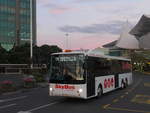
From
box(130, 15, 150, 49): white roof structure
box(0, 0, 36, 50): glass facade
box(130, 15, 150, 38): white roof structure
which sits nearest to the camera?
box(0, 0, 36, 50): glass facade

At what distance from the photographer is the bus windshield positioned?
43.7ft

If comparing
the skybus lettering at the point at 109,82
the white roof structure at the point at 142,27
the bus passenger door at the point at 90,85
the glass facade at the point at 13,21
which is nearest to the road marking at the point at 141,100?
the skybus lettering at the point at 109,82

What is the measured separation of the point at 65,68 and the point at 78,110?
274cm

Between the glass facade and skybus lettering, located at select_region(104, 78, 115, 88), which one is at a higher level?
the glass facade

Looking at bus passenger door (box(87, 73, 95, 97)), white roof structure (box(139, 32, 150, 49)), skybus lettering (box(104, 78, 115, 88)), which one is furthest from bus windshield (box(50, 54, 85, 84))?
white roof structure (box(139, 32, 150, 49))

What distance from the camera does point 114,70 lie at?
1891 centimetres

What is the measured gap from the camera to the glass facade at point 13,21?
284 ft

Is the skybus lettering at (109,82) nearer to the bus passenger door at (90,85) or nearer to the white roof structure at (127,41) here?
the bus passenger door at (90,85)

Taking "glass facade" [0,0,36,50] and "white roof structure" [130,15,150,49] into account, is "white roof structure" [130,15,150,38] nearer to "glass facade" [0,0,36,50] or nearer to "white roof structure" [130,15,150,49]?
"white roof structure" [130,15,150,49]

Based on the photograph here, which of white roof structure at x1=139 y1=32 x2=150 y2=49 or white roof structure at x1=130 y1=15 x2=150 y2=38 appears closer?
white roof structure at x1=139 y1=32 x2=150 y2=49

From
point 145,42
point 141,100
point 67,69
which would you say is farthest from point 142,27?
point 67,69

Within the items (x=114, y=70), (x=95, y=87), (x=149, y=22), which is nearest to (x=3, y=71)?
(x=114, y=70)

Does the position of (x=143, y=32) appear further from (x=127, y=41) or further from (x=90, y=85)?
(x=90, y=85)

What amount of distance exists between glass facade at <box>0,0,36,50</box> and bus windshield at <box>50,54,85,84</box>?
7270 cm
